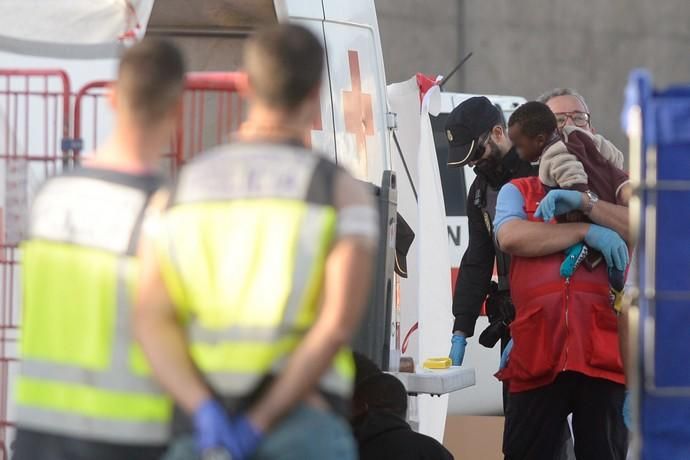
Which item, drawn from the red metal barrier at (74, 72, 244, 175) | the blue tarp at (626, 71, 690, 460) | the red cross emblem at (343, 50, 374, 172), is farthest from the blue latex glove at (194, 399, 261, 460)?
the red cross emblem at (343, 50, 374, 172)

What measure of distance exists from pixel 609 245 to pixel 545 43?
15.0m

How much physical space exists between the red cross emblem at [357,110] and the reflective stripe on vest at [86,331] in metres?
3.15

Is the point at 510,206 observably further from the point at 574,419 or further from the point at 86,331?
the point at 86,331

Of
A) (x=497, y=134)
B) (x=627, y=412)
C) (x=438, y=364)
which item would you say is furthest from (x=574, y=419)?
(x=497, y=134)

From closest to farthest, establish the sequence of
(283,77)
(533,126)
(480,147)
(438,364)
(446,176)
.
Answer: (283,77)
(533,126)
(438,364)
(480,147)
(446,176)

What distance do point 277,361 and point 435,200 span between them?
4547 millimetres

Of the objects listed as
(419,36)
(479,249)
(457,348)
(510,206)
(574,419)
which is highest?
(419,36)

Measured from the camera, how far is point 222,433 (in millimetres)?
3074

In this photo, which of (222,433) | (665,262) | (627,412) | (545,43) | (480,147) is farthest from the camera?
(545,43)

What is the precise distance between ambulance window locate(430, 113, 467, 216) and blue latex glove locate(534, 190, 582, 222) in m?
4.62

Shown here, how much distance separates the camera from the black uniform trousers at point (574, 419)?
5.75 m

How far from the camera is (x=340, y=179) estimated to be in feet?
10.6

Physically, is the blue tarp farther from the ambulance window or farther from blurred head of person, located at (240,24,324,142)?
the ambulance window

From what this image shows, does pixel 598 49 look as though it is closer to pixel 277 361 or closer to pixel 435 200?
pixel 435 200
